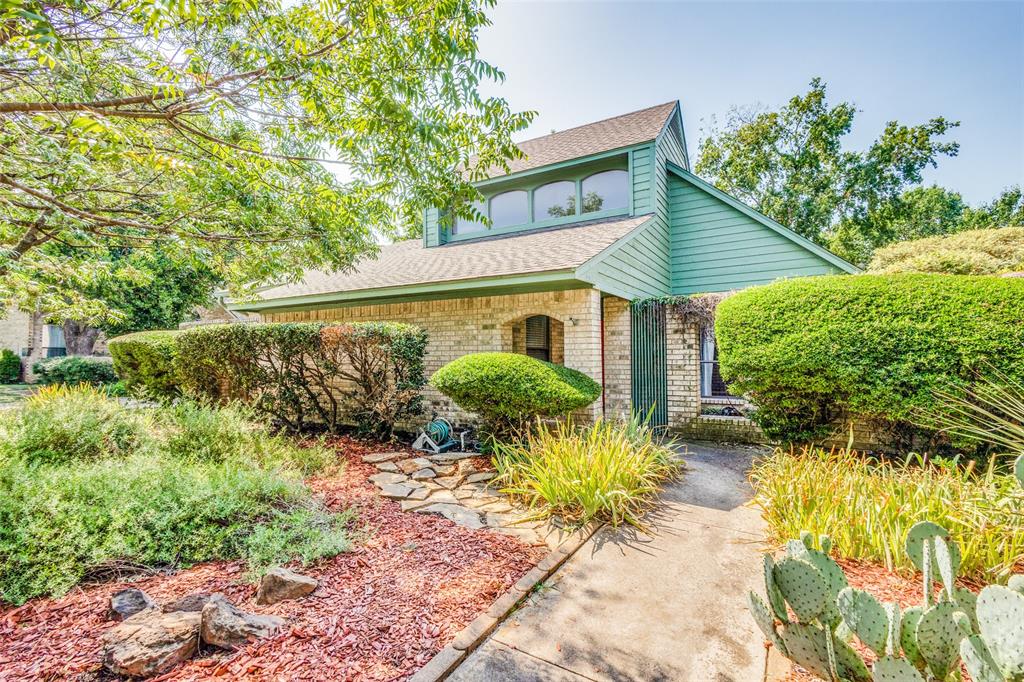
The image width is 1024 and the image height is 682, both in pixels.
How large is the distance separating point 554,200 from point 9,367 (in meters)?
24.1

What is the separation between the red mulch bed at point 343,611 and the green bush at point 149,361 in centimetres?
703

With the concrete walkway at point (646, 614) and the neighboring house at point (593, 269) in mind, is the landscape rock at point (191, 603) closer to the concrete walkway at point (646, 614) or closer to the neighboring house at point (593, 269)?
the concrete walkway at point (646, 614)

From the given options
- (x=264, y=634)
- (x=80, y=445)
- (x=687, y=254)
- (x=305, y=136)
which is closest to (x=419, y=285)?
(x=305, y=136)

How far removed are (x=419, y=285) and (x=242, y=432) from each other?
354cm

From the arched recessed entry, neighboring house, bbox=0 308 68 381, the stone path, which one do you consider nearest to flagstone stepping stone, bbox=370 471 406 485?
the stone path

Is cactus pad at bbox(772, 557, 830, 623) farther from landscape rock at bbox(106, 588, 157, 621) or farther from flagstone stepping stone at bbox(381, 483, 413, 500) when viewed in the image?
flagstone stepping stone at bbox(381, 483, 413, 500)

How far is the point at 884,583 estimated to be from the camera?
2750 millimetres

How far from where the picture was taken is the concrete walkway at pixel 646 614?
2.25 m

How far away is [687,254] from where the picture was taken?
1016 centimetres

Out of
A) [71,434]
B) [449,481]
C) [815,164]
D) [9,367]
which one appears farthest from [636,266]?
[9,367]

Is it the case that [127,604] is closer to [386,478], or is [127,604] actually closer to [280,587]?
[280,587]

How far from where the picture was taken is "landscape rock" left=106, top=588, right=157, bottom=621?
8.41ft

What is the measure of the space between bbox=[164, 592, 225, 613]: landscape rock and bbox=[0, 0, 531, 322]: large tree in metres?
3.33

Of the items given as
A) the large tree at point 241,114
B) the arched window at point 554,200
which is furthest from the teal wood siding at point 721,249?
the large tree at point 241,114
